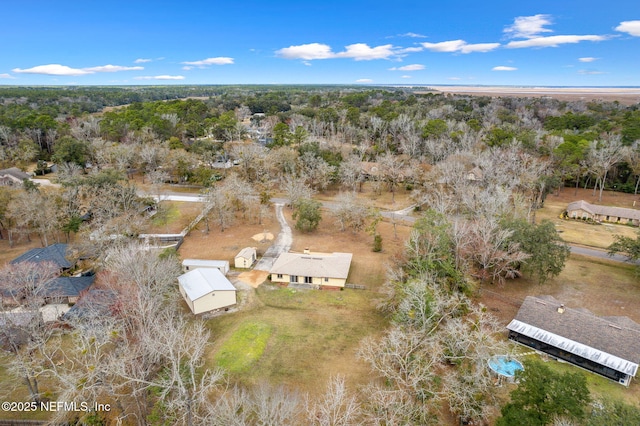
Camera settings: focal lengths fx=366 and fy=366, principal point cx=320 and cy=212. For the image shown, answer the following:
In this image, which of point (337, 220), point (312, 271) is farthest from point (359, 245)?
point (312, 271)

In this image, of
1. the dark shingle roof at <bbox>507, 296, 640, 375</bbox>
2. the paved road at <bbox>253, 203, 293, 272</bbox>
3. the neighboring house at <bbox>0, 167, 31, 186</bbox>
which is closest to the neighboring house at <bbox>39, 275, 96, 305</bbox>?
the paved road at <bbox>253, 203, 293, 272</bbox>

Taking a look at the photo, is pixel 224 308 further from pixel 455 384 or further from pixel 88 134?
pixel 88 134

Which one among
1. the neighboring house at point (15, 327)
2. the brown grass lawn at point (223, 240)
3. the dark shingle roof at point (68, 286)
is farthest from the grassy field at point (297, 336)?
the dark shingle roof at point (68, 286)

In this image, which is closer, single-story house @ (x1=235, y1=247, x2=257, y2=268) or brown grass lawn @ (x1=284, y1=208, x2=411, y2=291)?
brown grass lawn @ (x1=284, y1=208, x2=411, y2=291)

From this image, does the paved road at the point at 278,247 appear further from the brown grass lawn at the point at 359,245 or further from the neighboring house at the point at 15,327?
the neighboring house at the point at 15,327

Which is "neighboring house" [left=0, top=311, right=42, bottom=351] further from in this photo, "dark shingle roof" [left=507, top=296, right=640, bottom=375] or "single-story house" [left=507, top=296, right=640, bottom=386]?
"single-story house" [left=507, top=296, right=640, bottom=386]

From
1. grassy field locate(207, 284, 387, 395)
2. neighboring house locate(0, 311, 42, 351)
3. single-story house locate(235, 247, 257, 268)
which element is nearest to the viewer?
neighboring house locate(0, 311, 42, 351)
